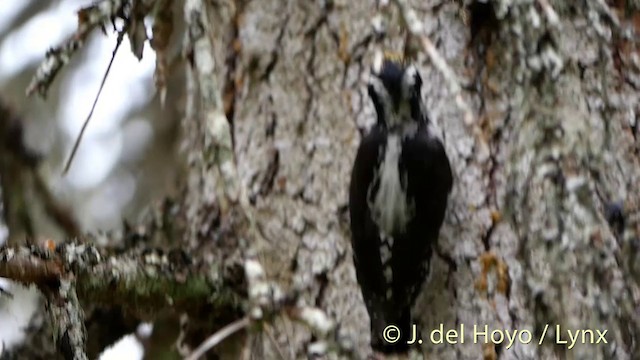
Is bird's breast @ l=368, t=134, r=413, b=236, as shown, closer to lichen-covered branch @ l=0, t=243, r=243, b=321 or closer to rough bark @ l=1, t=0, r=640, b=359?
rough bark @ l=1, t=0, r=640, b=359

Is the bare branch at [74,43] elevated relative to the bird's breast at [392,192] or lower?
elevated

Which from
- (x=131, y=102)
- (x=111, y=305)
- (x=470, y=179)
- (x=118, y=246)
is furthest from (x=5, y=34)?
(x=470, y=179)

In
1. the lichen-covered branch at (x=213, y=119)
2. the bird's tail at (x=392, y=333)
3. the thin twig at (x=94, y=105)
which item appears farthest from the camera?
the bird's tail at (x=392, y=333)

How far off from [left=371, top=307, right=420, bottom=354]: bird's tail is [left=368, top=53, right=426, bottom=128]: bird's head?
23 centimetres

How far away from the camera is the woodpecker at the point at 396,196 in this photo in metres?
1.14

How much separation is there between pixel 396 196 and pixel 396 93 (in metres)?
0.12

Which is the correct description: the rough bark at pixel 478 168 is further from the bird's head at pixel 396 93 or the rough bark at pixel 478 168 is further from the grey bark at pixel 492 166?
the bird's head at pixel 396 93

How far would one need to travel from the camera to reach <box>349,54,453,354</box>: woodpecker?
114cm

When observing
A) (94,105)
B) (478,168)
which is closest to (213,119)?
(94,105)

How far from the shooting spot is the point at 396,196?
1.13 m

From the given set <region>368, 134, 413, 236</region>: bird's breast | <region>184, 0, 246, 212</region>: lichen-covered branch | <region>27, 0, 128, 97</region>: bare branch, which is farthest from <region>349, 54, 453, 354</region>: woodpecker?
<region>27, 0, 128, 97</region>: bare branch

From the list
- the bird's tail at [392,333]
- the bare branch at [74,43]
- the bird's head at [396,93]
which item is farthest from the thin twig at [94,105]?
the bird's tail at [392,333]

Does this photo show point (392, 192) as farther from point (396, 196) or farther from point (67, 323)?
point (67, 323)

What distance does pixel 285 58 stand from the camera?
1.44m
